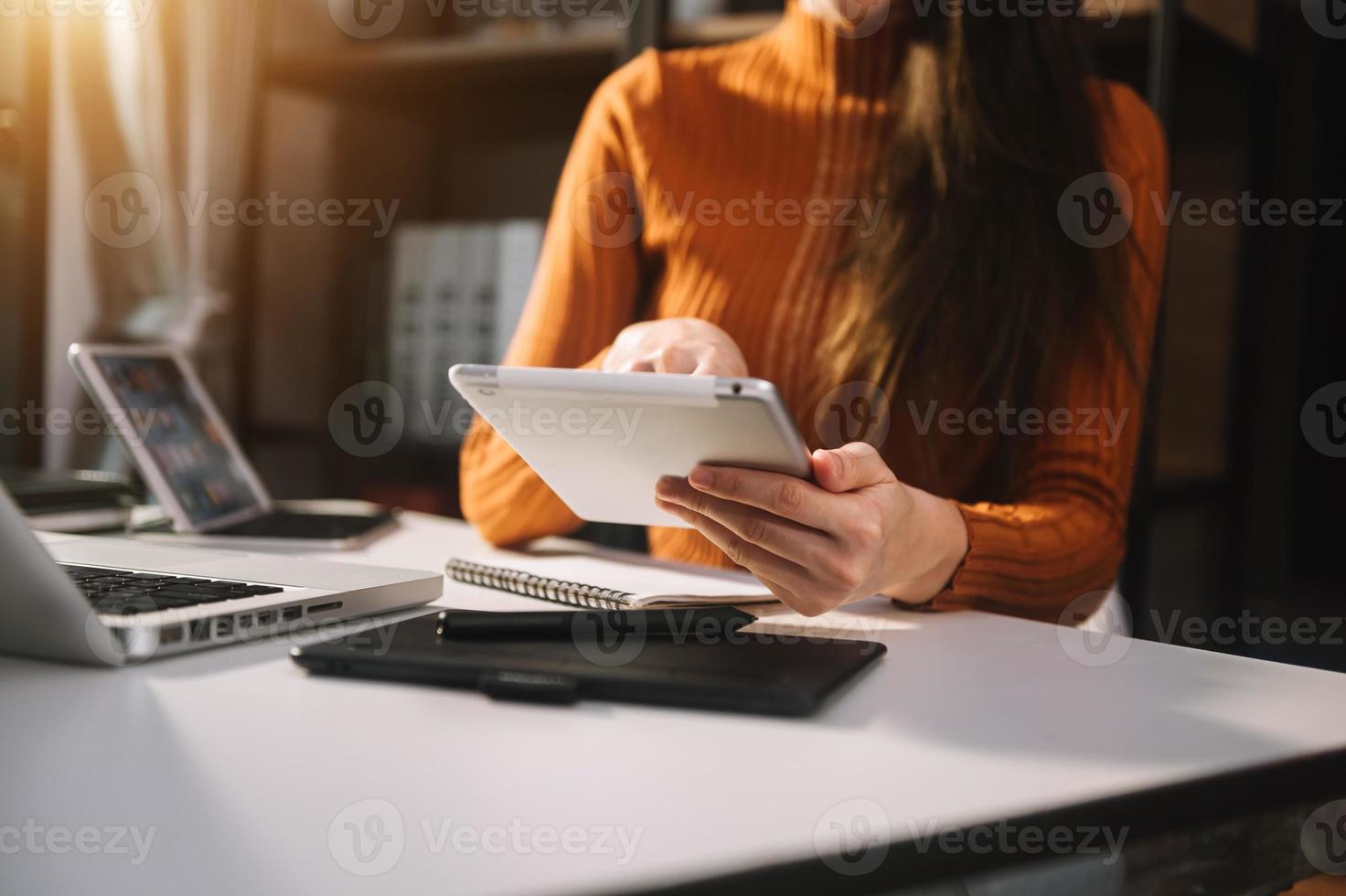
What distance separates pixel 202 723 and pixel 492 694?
13 centimetres

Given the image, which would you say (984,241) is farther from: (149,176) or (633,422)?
(149,176)

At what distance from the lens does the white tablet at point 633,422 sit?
1.82ft

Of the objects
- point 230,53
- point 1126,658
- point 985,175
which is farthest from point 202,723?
point 230,53

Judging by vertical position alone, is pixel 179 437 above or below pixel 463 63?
below

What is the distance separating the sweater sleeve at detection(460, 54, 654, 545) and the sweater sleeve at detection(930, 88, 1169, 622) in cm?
38

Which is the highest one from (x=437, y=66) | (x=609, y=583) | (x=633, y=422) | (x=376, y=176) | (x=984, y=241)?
(x=437, y=66)

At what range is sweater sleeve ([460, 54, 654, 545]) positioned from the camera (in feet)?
3.37

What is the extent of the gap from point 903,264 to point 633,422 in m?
0.53

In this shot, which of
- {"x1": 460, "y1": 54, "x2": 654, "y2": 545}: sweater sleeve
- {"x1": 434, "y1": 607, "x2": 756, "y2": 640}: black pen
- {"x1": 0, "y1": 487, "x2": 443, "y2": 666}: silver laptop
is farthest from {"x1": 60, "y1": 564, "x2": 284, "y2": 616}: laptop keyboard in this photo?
{"x1": 460, "y1": 54, "x2": 654, "y2": 545}: sweater sleeve

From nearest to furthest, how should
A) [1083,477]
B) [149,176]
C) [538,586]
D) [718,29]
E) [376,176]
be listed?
[538,586] → [1083,477] → [718,29] → [149,176] → [376,176]

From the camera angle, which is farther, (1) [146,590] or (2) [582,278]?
(2) [582,278]

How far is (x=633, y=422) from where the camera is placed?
61cm

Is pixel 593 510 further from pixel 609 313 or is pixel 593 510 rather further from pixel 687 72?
pixel 687 72

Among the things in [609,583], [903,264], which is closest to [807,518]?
[609,583]
